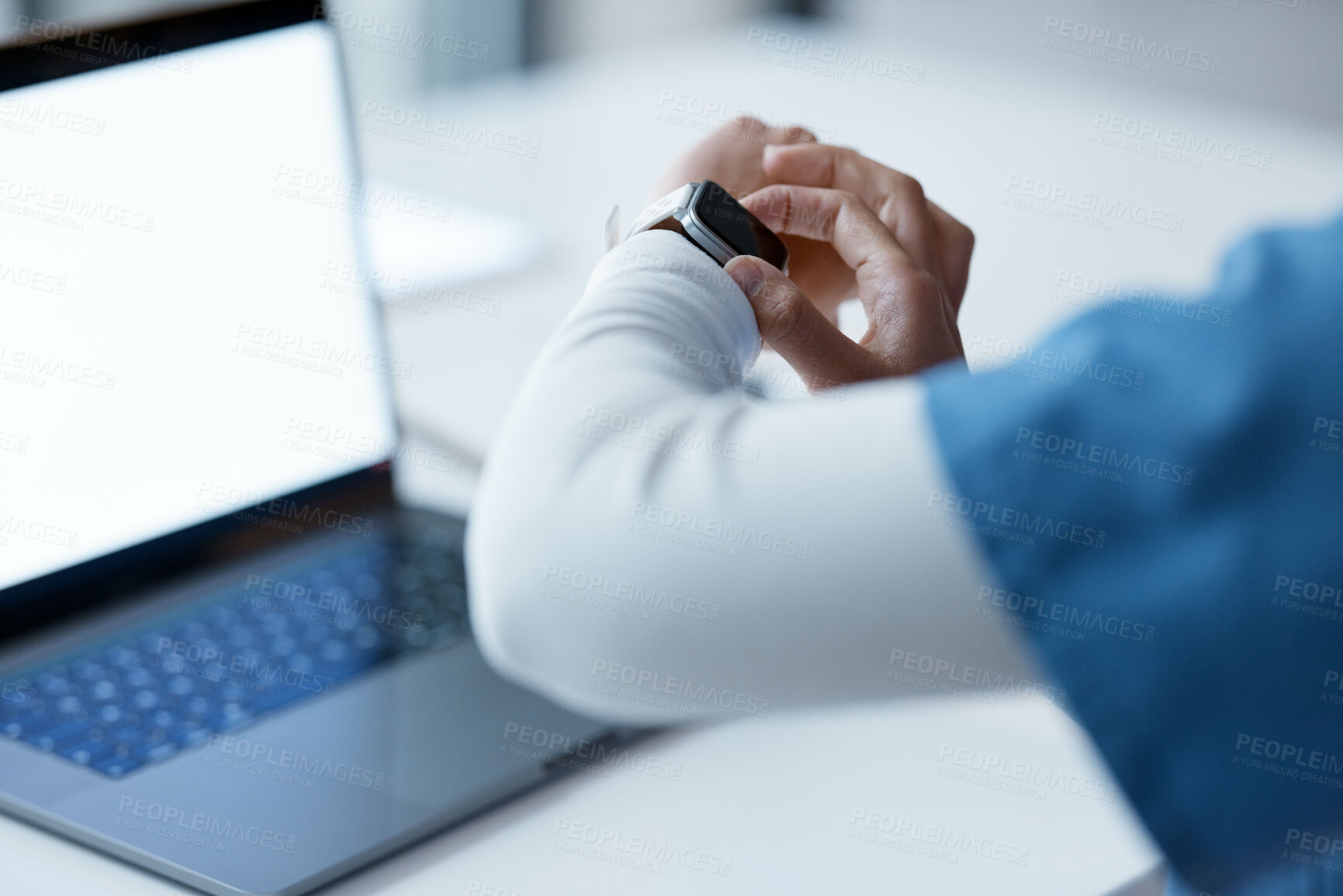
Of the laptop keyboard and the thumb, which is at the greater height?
the thumb

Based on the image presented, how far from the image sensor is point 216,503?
0.82 metres

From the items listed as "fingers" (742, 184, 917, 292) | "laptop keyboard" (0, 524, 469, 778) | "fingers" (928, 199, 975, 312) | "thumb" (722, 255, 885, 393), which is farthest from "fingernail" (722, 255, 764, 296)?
"laptop keyboard" (0, 524, 469, 778)

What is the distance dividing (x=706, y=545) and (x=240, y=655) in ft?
1.44

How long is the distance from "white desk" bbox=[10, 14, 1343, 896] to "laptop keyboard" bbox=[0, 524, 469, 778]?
7 centimetres

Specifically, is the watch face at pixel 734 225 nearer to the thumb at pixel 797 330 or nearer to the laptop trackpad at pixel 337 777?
the thumb at pixel 797 330

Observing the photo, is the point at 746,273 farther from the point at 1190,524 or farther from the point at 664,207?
the point at 1190,524

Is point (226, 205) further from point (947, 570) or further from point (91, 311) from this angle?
point (947, 570)

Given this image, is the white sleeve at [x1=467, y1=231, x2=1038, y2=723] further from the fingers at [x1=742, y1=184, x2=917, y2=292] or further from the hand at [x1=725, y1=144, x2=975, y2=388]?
the fingers at [x1=742, y1=184, x2=917, y2=292]

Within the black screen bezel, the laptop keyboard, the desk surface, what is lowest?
the desk surface

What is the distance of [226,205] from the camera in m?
0.80

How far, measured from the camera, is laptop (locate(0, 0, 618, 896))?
63 centimetres

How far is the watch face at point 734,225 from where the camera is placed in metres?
0.57

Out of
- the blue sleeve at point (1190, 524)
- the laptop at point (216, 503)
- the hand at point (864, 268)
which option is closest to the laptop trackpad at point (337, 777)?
the laptop at point (216, 503)

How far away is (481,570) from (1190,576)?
0.22 meters
